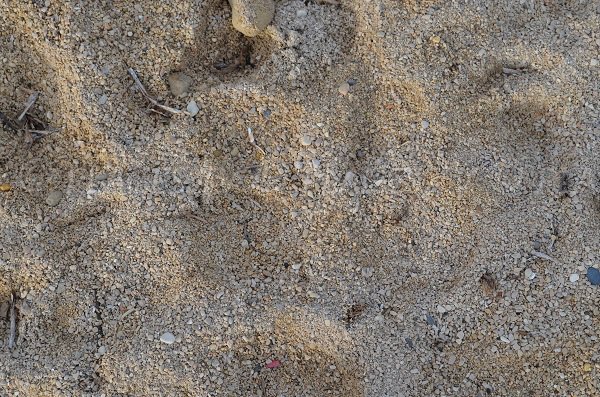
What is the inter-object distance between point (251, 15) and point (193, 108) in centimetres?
42

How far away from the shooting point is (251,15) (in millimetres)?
2355

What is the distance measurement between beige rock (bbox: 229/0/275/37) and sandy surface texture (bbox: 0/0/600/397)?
5 cm

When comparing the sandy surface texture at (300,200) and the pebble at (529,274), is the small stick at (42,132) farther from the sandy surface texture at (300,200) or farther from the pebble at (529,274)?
the pebble at (529,274)

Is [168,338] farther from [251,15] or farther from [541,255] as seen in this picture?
[541,255]

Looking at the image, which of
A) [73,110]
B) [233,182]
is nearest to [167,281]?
[233,182]

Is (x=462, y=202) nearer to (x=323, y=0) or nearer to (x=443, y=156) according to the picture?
(x=443, y=156)

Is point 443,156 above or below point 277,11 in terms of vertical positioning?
below

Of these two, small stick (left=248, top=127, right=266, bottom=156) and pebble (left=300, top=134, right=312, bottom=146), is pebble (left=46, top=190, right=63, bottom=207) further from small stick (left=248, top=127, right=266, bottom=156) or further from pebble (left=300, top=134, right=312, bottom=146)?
pebble (left=300, top=134, right=312, bottom=146)

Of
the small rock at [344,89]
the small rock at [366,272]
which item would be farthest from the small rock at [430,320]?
the small rock at [344,89]

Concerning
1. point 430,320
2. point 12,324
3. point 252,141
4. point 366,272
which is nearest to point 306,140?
point 252,141

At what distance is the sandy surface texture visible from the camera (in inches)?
89.1

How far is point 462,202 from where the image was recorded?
7.74 ft

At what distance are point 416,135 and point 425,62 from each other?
29 cm

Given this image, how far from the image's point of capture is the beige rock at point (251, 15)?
235 centimetres
